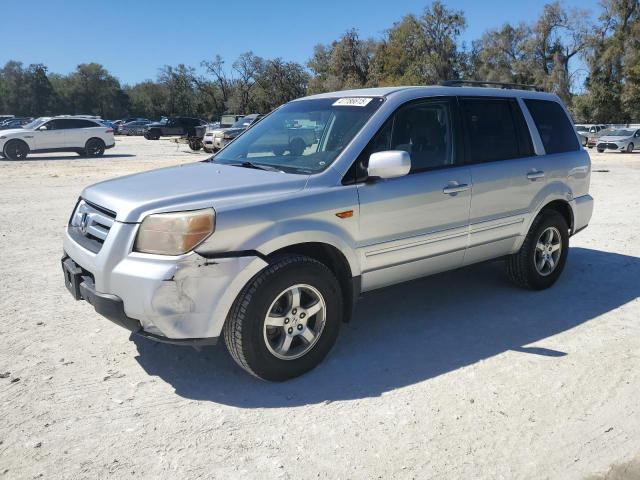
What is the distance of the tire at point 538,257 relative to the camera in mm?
5102

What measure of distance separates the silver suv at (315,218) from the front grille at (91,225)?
14 mm

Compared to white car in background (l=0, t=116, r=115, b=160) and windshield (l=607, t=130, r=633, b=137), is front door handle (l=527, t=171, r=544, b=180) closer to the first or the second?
Result: white car in background (l=0, t=116, r=115, b=160)

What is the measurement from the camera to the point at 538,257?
208 inches

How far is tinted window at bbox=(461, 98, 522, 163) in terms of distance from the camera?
180 inches

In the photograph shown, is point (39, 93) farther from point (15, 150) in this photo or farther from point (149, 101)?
point (15, 150)

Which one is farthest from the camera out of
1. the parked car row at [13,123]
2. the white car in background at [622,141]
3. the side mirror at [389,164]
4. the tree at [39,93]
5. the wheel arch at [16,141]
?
the tree at [39,93]

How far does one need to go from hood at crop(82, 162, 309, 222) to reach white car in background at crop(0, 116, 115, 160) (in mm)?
21527

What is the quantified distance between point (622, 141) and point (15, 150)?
2846 centimetres

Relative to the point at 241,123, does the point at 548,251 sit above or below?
below

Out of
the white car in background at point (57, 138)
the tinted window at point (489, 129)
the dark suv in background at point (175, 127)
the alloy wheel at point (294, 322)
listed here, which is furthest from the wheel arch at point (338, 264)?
the dark suv in background at point (175, 127)

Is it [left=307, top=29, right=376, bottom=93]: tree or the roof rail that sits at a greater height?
[left=307, top=29, right=376, bottom=93]: tree

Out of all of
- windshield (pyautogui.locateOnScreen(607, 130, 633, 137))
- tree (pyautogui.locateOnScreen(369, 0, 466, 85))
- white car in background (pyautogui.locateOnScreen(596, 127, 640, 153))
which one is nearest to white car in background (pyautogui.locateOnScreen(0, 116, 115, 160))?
white car in background (pyautogui.locateOnScreen(596, 127, 640, 153))

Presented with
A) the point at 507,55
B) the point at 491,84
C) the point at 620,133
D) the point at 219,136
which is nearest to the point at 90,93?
the point at 507,55

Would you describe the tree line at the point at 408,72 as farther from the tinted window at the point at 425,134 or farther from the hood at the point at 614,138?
the tinted window at the point at 425,134
